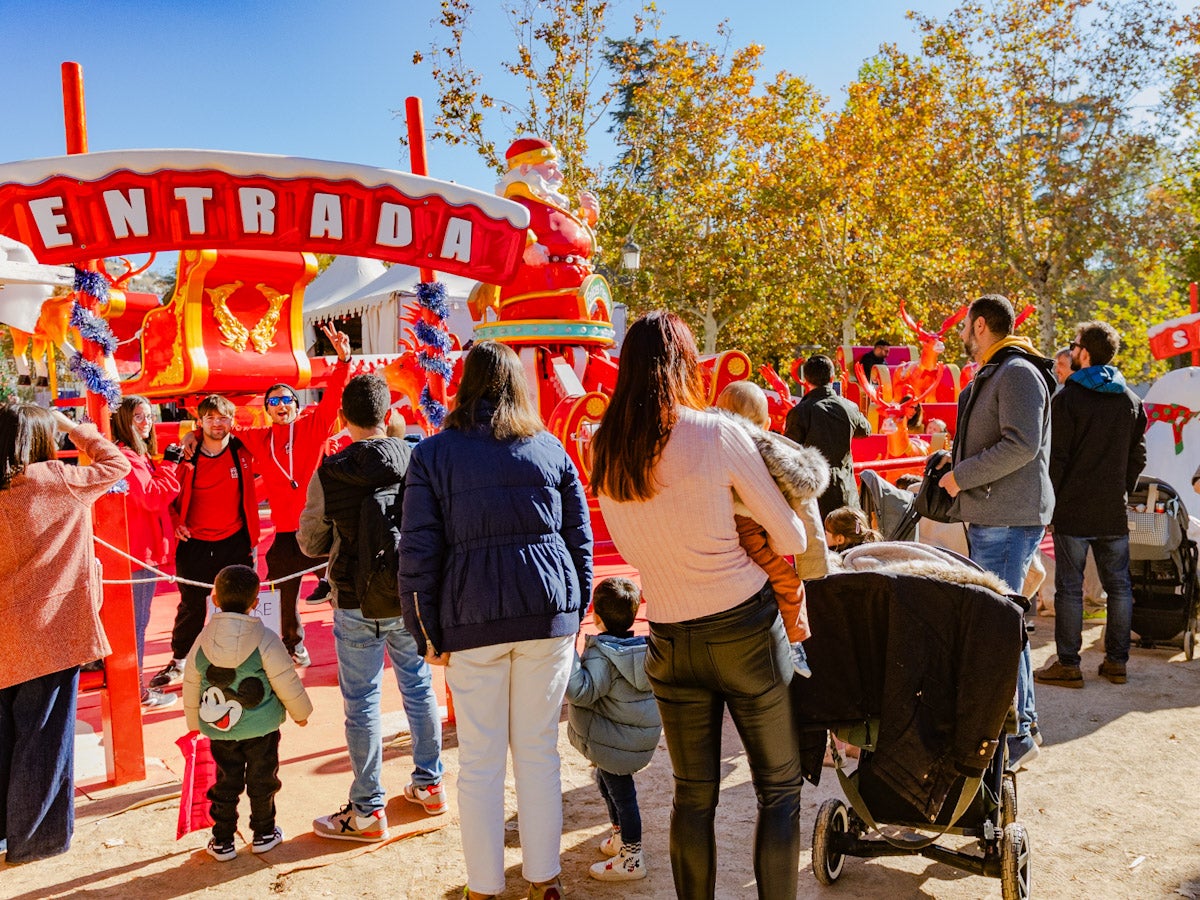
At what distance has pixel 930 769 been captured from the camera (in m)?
2.73

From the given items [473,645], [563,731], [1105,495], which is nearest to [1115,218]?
[1105,495]

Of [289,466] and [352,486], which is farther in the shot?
[289,466]

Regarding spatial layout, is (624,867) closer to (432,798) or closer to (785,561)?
(432,798)

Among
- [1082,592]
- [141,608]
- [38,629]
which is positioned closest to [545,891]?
[38,629]

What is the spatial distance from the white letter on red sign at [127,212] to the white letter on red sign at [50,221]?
0.21m

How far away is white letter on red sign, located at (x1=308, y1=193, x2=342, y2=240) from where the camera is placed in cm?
521

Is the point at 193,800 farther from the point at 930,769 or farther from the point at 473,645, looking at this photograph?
the point at 930,769

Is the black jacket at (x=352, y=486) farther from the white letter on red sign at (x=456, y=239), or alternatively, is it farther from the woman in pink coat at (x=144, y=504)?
the white letter on red sign at (x=456, y=239)

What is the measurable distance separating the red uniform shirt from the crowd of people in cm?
40

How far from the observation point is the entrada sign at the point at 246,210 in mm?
4660

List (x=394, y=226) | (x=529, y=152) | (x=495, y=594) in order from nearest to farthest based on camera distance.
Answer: (x=495, y=594) → (x=394, y=226) → (x=529, y=152)

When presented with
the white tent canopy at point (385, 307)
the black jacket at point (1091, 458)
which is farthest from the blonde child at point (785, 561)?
the white tent canopy at point (385, 307)

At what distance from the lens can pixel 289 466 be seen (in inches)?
229

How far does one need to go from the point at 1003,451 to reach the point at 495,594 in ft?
7.47
